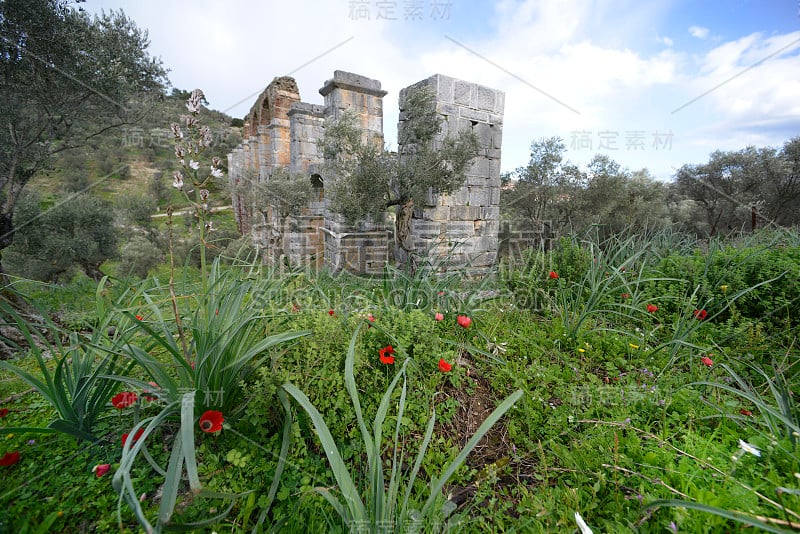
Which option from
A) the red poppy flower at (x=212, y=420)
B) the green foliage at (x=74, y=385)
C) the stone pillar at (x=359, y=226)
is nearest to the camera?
the red poppy flower at (x=212, y=420)

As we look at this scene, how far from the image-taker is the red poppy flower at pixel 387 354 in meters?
1.55

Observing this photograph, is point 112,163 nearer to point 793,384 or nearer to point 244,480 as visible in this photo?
point 244,480

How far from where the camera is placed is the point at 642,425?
1.61m

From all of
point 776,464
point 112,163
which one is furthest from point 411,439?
point 112,163

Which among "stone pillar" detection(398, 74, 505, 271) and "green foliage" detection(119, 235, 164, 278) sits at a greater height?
"stone pillar" detection(398, 74, 505, 271)

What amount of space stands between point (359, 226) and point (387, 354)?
4.85m

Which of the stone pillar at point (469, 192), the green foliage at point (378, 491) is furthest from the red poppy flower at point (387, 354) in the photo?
the stone pillar at point (469, 192)

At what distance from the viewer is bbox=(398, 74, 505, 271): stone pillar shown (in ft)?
17.5

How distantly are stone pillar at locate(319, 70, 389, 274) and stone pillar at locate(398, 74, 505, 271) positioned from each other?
122cm

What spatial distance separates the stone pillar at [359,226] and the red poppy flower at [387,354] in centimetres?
460

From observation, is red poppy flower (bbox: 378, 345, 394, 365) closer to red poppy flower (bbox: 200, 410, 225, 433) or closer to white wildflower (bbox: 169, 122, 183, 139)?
red poppy flower (bbox: 200, 410, 225, 433)

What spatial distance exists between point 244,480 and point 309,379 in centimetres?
43

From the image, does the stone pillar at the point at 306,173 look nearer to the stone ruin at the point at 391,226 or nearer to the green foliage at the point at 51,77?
the stone ruin at the point at 391,226

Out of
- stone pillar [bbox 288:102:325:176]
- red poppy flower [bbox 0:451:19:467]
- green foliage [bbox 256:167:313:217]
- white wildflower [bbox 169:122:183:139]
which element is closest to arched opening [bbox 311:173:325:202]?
stone pillar [bbox 288:102:325:176]
